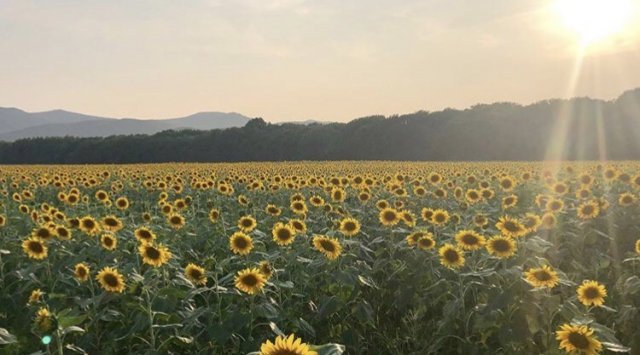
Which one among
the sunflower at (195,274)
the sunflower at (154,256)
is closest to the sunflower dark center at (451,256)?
the sunflower at (195,274)

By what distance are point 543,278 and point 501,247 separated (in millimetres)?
868

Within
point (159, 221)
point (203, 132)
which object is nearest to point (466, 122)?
point (203, 132)

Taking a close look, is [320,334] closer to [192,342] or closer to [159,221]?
[192,342]

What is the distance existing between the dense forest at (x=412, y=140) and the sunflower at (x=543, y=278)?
45589 mm

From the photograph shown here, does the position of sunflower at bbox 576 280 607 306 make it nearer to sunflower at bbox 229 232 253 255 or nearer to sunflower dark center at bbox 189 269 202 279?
sunflower at bbox 229 232 253 255

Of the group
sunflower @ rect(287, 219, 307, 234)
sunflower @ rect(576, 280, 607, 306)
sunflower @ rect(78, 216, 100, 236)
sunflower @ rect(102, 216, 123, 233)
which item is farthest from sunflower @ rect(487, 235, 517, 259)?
sunflower @ rect(78, 216, 100, 236)

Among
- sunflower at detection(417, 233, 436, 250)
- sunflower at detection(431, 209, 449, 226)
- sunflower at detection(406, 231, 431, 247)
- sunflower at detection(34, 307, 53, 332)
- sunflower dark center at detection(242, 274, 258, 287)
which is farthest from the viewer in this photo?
sunflower at detection(431, 209, 449, 226)

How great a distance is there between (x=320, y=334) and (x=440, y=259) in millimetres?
1278

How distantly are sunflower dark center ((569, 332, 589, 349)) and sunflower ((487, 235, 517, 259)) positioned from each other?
1.60m

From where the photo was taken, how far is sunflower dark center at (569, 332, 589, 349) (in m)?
3.73

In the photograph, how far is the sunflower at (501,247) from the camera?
538 centimetres

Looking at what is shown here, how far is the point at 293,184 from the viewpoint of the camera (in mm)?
12805

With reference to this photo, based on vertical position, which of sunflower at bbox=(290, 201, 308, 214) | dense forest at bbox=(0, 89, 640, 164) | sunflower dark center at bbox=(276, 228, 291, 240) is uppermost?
dense forest at bbox=(0, 89, 640, 164)

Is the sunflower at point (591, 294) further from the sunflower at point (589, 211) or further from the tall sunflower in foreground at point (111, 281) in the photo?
the tall sunflower in foreground at point (111, 281)
